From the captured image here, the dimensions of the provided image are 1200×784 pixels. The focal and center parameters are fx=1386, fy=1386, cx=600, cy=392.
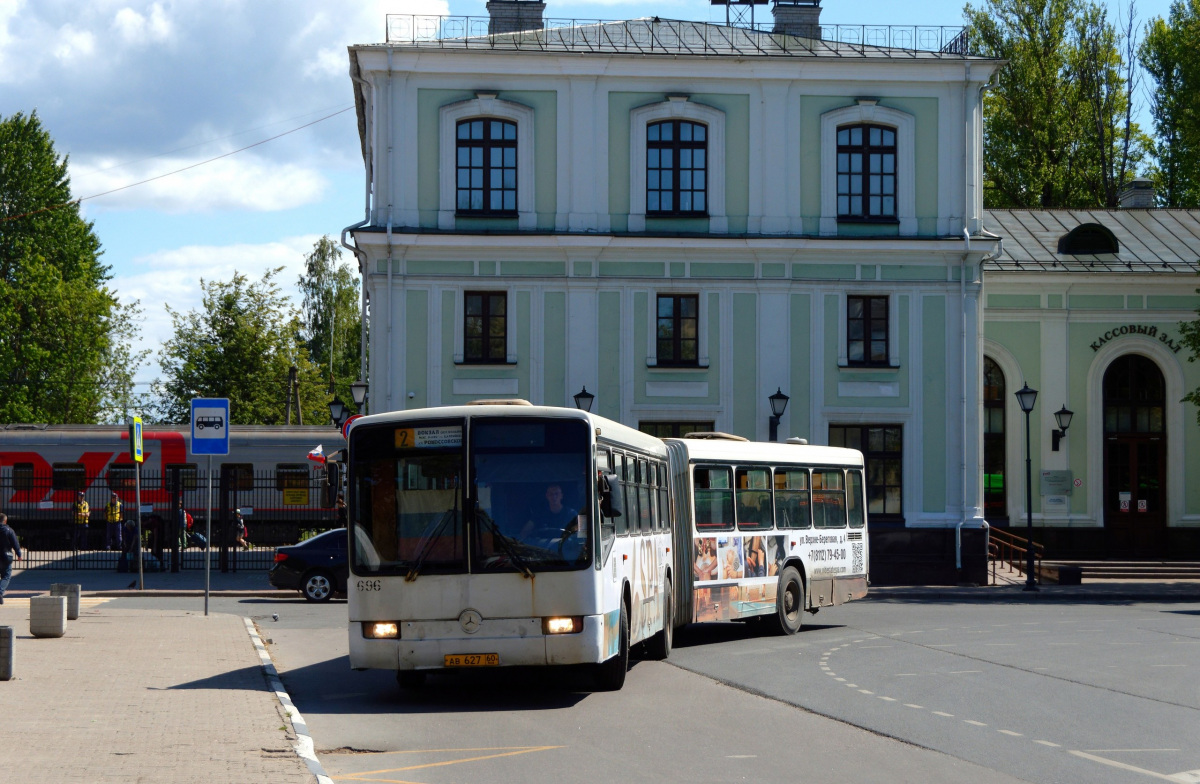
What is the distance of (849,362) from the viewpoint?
32.5 m

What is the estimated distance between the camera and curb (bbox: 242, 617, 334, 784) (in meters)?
8.90

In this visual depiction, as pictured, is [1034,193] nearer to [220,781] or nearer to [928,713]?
[928,713]

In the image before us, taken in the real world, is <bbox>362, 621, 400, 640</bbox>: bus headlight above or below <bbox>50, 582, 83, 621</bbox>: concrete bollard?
above

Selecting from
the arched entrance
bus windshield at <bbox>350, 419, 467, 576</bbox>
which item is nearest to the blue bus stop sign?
bus windshield at <bbox>350, 419, 467, 576</bbox>

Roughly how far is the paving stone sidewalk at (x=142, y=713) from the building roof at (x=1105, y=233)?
26278 millimetres

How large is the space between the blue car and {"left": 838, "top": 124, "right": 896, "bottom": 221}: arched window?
47.2 feet

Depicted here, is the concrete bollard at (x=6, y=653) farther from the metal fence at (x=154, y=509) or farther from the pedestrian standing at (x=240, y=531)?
the metal fence at (x=154, y=509)

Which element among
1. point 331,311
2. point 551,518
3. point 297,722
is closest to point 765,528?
point 551,518

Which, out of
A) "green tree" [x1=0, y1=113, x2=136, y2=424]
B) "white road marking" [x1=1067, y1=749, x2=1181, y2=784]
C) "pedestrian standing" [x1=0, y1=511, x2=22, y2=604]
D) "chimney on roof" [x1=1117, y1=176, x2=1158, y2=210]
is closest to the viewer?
"white road marking" [x1=1067, y1=749, x2=1181, y2=784]

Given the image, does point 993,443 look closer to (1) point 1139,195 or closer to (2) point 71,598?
(1) point 1139,195

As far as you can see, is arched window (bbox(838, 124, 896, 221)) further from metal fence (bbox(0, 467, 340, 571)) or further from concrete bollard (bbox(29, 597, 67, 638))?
concrete bollard (bbox(29, 597, 67, 638))

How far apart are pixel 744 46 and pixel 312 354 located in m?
48.8

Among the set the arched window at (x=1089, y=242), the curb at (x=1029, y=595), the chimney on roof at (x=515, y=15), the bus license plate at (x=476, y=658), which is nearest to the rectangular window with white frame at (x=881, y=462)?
the curb at (x=1029, y=595)

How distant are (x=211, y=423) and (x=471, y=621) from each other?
30.9 ft
